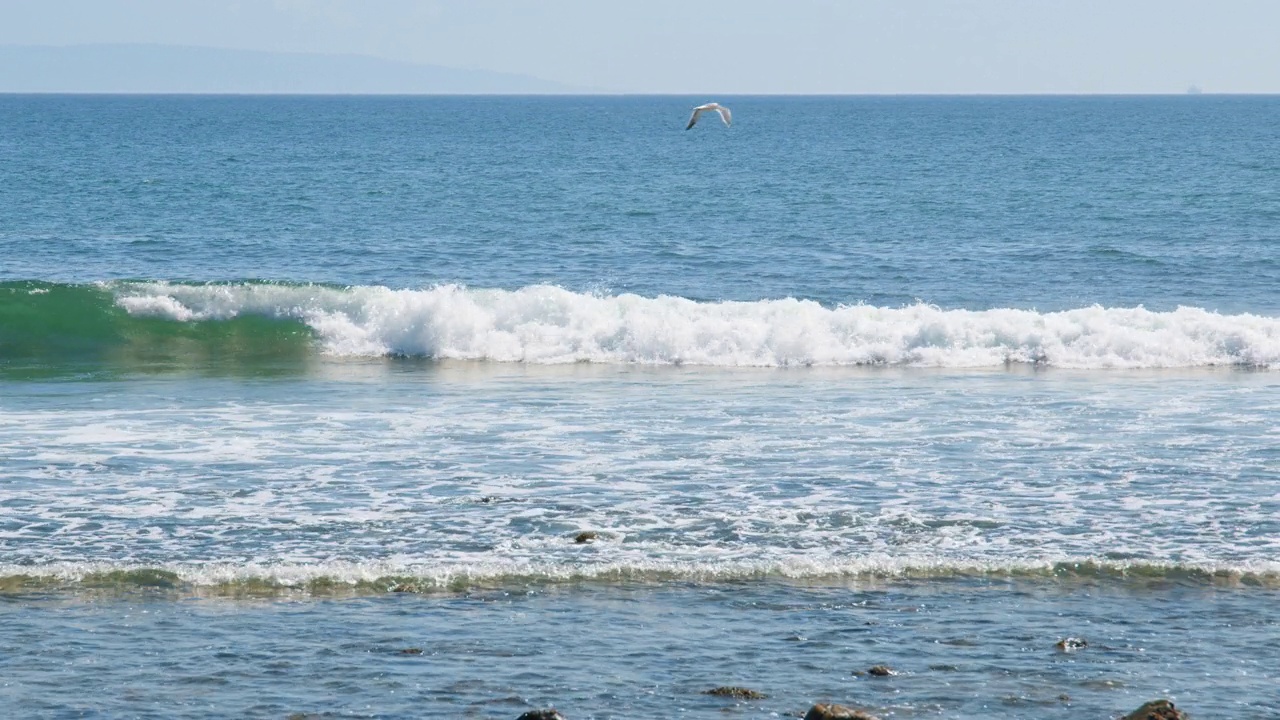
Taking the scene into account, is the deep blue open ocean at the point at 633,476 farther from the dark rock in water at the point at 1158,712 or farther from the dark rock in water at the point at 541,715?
the dark rock in water at the point at 1158,712

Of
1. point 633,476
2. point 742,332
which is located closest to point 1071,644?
point 633,476

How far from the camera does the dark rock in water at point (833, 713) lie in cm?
959

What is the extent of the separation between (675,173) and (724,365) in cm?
4889

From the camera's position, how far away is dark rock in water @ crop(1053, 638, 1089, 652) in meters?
11.5

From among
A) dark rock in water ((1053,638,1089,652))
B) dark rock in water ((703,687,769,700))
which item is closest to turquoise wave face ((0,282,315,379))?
dark rock in water ((703,687,769,700))

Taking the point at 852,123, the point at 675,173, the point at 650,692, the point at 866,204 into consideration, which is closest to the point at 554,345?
the point at 650,692

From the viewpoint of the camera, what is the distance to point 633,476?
57.0 feet

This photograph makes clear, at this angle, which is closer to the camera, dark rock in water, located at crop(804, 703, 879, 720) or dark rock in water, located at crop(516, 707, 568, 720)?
dark rock in water, located at crop(804, 703, 879, 720)

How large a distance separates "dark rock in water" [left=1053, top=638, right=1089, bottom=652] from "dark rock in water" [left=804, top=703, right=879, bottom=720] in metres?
2.39

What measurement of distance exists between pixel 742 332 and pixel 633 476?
11.7m

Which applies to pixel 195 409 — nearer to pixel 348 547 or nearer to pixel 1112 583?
pixel 348 547

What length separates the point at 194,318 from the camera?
3183cm

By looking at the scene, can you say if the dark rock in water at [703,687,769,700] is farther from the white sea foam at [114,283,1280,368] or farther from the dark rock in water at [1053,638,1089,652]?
the white sea foam at [114,283,1280,368]

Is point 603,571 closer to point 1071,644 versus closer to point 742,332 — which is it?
point 1071,644
